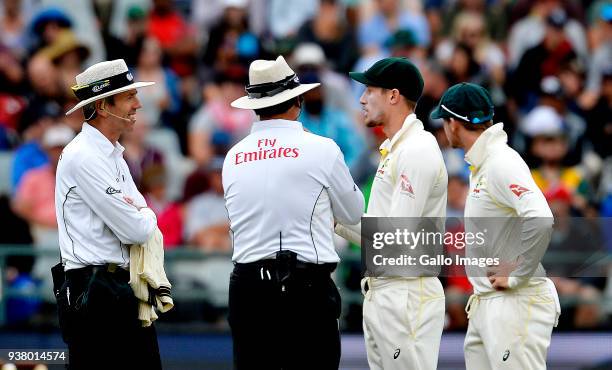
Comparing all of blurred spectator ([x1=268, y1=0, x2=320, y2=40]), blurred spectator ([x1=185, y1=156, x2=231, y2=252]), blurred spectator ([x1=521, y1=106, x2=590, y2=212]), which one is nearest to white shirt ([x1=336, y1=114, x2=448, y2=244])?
blurred spectator ([x1=185, y1=156, x2=231, y2=252])

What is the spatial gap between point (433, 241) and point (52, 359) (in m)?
→ 2.92

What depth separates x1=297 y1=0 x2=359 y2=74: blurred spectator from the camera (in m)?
15.9

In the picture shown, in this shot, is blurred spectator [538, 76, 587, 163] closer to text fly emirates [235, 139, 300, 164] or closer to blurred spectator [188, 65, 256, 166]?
blurred spectator [188, 65, 256, 166]

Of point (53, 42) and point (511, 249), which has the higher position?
point (53, 42)

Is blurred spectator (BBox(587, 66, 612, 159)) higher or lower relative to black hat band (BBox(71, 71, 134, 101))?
lower

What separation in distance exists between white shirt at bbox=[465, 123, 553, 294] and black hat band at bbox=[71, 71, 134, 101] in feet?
7.07

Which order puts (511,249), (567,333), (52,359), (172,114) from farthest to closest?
(172,114) < (567,333) < (52,359) < (511,249)

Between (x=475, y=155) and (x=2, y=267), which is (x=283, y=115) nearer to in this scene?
(x=475, y=155)

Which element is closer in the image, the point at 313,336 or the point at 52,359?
the point at 313,336

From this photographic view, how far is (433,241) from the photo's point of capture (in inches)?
339

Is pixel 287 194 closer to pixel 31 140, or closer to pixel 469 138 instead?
pixel 469 138

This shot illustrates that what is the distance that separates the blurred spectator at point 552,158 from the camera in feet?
44.8

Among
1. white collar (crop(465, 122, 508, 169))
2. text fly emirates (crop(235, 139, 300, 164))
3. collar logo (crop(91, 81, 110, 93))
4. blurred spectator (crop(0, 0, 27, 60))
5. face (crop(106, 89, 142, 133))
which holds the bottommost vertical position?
white collar (crop(465, 122, 508, 169))

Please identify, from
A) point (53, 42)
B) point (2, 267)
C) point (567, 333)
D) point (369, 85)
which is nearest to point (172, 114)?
point (53, 42)
